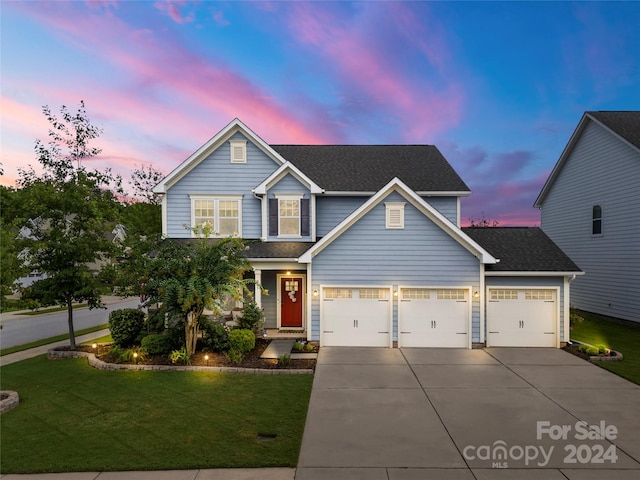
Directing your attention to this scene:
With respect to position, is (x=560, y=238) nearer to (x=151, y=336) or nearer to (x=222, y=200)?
(x=222, y=200)

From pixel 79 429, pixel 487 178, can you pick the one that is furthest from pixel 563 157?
pixel 79 429

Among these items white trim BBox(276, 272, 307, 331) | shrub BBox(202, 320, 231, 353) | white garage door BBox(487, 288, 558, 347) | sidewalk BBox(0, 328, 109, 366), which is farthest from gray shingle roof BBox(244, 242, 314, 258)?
sidewalk BBox(0, 328, 109, 366)

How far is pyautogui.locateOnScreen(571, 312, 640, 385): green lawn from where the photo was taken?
1033cm

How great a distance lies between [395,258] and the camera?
12750 mm

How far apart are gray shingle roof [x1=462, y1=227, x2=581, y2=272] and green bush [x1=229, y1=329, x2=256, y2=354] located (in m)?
9.20

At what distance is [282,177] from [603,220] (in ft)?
56.8

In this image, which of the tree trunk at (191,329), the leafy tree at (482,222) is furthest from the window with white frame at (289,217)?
the leafy tree at (482,222)

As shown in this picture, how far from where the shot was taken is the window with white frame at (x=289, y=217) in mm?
15086

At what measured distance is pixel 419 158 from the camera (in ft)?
60.2

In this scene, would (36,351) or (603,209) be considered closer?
(36,351)

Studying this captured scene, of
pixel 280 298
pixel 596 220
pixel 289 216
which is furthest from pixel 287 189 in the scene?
pixel 596 220

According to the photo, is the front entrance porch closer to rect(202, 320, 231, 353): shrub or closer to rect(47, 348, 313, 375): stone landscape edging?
rect(202, 320, 231, 353): shrub

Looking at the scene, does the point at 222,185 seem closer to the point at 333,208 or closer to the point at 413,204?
the point at 333,208

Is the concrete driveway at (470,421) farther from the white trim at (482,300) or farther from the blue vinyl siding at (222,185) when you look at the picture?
the blue vinyl siding at (222,185)
